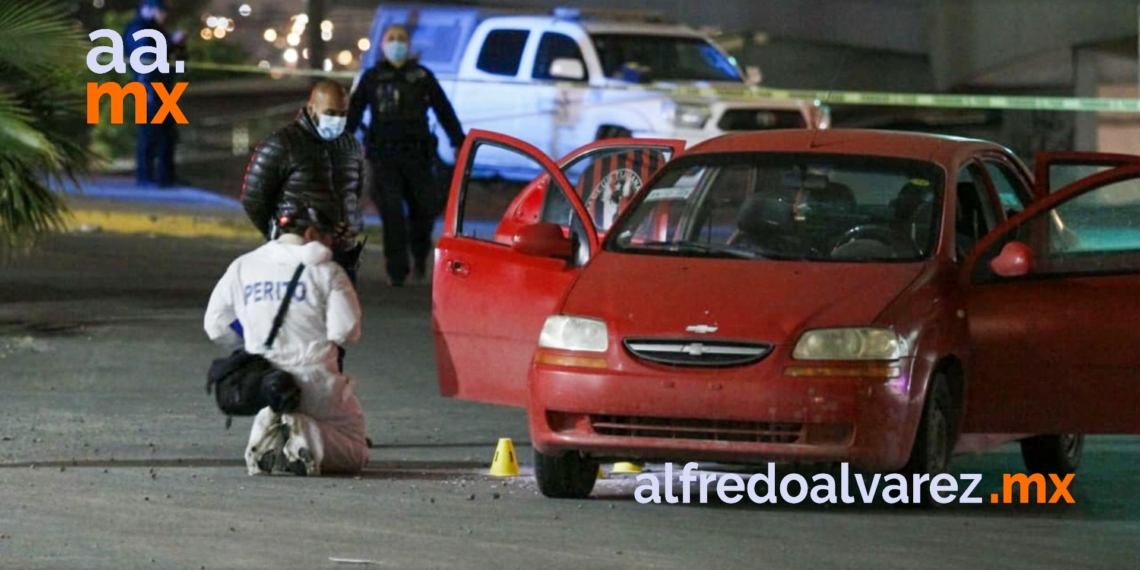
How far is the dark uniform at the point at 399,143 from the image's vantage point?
16562 millimetres

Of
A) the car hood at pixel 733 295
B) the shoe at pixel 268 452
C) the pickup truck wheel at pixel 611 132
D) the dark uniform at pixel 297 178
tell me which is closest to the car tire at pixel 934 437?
the car hood at pixel 733 295

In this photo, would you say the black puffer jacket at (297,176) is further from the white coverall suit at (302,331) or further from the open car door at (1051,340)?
the open car door at (1051,340)

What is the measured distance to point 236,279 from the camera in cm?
1000

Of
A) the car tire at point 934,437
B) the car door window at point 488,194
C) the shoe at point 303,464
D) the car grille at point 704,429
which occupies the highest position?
the car grille at point 704,429

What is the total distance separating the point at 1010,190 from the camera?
1095cm

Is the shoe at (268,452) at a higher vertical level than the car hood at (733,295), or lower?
lower

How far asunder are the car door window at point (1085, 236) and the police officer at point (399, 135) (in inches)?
264

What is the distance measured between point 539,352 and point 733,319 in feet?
2.69

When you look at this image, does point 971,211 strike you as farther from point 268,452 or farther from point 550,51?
point 550,51

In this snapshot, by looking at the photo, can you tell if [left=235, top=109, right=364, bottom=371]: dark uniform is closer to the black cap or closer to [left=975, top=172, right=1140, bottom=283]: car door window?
the black cap

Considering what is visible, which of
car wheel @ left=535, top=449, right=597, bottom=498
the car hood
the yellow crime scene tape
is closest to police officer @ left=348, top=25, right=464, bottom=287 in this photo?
the yellow crime scene tape

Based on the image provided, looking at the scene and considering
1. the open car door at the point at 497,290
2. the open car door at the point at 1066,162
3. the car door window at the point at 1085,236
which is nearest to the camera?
the car door window at the point at 1085,236

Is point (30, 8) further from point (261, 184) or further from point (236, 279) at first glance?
point (236, 279)

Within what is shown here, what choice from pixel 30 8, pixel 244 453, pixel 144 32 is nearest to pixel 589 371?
pixel 244 453
